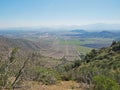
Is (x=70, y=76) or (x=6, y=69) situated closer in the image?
(x=6, y=69)

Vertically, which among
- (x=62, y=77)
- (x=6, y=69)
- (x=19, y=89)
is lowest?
(x=62, y=77)

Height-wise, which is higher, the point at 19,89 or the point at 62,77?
the point at 19,89

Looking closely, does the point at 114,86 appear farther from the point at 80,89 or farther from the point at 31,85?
the point at 31,85

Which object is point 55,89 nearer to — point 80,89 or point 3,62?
point 80,89

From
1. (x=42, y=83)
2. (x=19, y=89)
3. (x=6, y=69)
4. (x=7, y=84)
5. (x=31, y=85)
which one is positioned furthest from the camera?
(x=42, y=83)

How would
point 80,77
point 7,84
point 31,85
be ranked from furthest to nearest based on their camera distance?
point 80,77, point 31,85, point 7,84

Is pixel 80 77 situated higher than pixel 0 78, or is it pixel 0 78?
pixel 0 78

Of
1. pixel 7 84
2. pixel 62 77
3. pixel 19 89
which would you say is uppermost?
pixel 7 84

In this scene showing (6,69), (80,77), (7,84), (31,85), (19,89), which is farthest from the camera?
(80,77)

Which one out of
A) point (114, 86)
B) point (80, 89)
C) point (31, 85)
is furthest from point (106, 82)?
point (31, 85)

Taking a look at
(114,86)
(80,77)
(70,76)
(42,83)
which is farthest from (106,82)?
(70,76)
